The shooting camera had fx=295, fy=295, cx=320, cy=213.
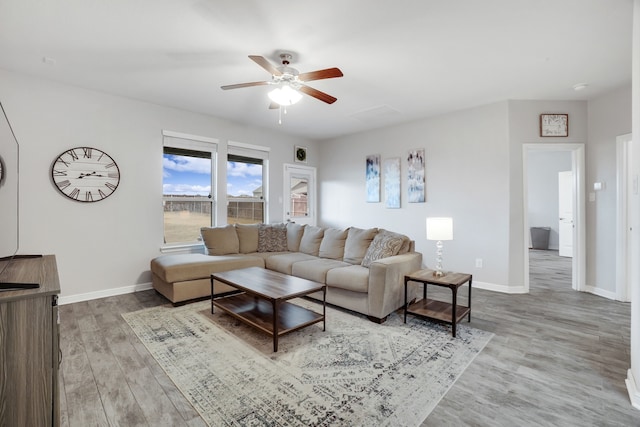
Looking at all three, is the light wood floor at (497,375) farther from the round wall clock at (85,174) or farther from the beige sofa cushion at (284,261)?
the beige sofa cushion at (284,261)

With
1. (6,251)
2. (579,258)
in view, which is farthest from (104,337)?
(579,258)

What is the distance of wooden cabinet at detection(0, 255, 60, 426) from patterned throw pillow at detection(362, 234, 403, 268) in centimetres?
268

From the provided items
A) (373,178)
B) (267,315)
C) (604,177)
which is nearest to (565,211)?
(604,177)

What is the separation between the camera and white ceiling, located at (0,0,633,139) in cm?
217

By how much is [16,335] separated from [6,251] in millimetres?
726

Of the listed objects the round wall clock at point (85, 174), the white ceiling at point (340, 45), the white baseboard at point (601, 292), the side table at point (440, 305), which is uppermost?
the white ceiling at point (340, 45)

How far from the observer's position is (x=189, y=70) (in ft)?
10.3

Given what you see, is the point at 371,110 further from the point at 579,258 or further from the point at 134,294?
the point at 134,294

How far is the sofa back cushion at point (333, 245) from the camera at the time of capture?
4.06 metres

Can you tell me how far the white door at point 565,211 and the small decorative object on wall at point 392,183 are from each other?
486 centimetres

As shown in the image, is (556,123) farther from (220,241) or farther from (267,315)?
(220,241)

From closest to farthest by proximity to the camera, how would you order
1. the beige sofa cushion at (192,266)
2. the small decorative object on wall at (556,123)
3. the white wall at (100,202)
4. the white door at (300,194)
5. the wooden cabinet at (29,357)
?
the wooden cabinet at (29,357)
the white wall at (100,202)
the beige sofa cushion at (192,266)
the small decorative object on wall at (556,123)
the white door at (300,194)

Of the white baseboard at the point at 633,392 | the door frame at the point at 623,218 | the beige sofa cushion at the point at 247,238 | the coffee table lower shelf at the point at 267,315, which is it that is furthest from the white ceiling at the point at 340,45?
the white baseboard at the point at 633,392

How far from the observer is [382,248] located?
3375 millimetres
